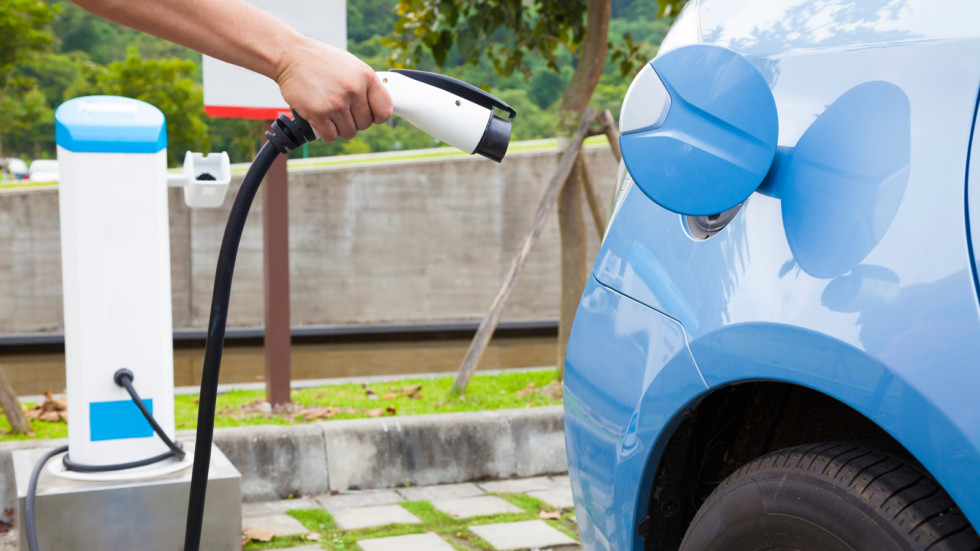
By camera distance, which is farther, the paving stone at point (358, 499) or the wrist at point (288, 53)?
the paving stone at point (358, 499)

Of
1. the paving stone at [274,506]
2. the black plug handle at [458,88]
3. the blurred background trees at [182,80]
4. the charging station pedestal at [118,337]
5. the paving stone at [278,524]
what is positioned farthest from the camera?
the blurred background trees at [182,80]

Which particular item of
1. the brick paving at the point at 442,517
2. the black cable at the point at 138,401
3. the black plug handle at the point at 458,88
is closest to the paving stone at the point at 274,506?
the brick paving at the point at 442,517

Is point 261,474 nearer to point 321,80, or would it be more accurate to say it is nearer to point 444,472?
point 444,472

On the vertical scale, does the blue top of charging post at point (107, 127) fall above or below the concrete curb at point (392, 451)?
above

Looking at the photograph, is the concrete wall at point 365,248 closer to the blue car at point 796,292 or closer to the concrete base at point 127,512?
the concrete base at point 127,512

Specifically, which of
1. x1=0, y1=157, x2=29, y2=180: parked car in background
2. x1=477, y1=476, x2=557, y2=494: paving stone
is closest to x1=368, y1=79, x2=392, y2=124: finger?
x1=477, y1=476, x2=557, y2=494: paving stone

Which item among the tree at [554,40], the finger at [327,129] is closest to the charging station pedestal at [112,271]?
the finger at [327,129]

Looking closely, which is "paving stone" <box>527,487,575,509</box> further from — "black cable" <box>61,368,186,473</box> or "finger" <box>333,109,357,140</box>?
"finger" <box>333,109,357,140</box>

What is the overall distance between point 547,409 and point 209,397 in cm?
279

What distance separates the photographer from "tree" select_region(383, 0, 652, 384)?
5.55 metres

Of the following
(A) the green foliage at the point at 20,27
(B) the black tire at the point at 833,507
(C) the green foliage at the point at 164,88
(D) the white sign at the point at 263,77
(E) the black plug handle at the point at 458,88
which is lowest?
(B) the black tire at the point at 833,507

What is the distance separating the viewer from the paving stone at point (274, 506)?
3.61 m

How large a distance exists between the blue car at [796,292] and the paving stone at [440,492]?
7.34ft

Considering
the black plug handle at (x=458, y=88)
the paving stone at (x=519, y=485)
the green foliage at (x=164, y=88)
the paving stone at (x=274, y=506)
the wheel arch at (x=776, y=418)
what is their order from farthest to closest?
the green foliage at (x=164, y=88) < the paving stone at (x=519, y=485) < the paving stone at (x=274, y=506) < the black plug handle at (x=458, y=88) < the wheel arch at (x=776, y=418)
